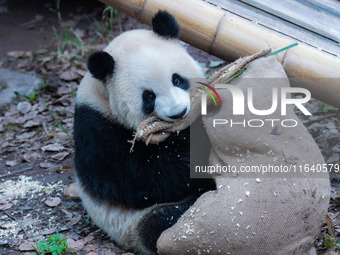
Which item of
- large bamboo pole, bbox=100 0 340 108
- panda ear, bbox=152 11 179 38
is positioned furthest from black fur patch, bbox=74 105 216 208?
large bamboo pole, bbox=100 0 340 108

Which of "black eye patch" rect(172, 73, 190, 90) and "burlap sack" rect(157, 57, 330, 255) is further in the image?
"black eye patch" rect(172, 73, 190, 90)

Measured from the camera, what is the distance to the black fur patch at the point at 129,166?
10.7 ft

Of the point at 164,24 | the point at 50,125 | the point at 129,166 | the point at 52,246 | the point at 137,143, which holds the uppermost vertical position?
the point at 164,24

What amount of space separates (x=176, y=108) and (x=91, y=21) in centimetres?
482

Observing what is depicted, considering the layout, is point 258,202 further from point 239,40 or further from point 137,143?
point 239,40

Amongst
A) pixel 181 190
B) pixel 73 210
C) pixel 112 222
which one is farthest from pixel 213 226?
pixel 73 210

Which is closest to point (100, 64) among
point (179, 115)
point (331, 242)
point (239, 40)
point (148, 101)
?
point (148, 101)

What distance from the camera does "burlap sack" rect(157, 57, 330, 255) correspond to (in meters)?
2.74

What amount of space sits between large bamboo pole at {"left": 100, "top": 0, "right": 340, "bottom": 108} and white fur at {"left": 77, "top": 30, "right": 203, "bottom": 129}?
315 millimetres

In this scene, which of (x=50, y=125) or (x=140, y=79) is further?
(x=50, y=125)

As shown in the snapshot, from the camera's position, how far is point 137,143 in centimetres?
330

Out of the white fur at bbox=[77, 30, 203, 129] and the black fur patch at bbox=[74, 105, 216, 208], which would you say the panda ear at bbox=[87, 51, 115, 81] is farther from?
the black fur patch at bbox=[74, 105, 216, 208]

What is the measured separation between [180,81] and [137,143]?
0.54 meters

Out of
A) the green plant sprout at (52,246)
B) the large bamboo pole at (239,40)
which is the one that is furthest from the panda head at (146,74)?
the green plant sprout at (52,246)
